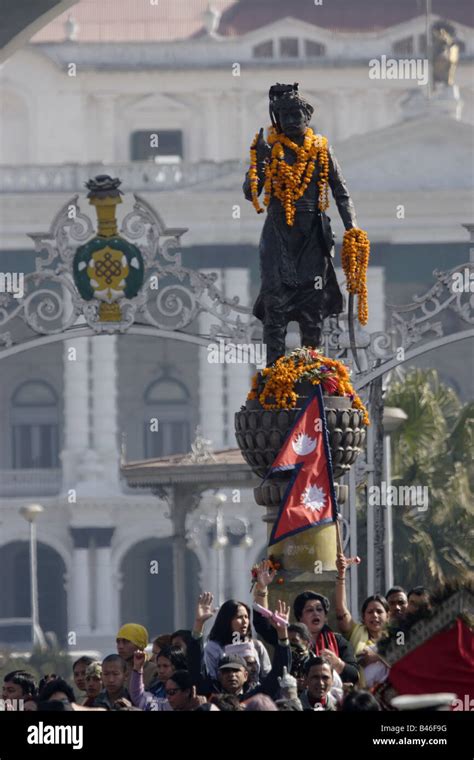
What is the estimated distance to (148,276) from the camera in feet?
82.5

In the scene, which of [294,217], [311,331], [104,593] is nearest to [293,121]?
[294,217]

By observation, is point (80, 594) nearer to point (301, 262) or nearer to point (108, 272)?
point (108, 272)

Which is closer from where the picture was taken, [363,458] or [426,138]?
[363,458]

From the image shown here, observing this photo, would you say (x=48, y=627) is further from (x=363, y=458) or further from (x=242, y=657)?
(x=242, y=657)

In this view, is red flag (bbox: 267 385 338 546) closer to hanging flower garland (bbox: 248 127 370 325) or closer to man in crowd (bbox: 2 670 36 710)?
hanging flower garland (bbox: 248 127 370 325)

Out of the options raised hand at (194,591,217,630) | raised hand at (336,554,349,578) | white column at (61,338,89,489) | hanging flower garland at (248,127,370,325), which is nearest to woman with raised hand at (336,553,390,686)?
raised hand at (336,554,349,578)

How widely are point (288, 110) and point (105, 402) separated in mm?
71566

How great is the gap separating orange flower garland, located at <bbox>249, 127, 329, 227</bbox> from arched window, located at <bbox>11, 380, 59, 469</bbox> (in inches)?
2747

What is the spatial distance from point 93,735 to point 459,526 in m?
40.0

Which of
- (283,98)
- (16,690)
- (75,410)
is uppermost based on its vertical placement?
(75,410)

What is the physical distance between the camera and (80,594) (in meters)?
84.9

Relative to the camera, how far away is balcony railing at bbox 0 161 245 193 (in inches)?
3479

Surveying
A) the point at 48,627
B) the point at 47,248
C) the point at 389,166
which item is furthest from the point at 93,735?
the point at 389,166

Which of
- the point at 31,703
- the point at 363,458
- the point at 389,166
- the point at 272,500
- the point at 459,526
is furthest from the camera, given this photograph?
the point at 389,166
